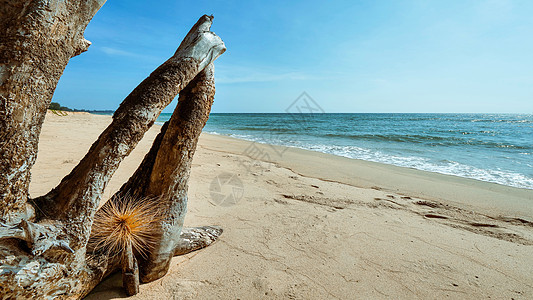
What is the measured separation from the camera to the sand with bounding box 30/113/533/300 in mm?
2486

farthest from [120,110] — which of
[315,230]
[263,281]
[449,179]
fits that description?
[449,179]

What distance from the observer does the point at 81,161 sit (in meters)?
2.03

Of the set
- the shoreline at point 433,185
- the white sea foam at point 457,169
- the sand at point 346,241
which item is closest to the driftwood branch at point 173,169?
the sand at point 346,241

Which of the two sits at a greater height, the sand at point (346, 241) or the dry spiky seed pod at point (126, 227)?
the dry spiky seed pod at point (126, 227)

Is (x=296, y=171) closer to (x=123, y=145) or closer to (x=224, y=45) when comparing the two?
(x=224, y=45)

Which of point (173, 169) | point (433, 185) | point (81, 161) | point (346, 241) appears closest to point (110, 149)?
point (81, 161)

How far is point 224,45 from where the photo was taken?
8.38 feet

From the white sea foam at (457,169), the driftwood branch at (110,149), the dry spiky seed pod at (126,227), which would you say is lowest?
→ the white sea foam at (457,169)

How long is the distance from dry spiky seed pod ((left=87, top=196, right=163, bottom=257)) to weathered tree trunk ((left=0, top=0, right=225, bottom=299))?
0.06m

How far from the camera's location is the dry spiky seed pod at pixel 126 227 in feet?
6.98

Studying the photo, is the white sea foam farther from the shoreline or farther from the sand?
the sand

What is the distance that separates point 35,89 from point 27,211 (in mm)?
790

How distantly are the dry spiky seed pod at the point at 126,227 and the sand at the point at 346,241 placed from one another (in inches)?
14.0

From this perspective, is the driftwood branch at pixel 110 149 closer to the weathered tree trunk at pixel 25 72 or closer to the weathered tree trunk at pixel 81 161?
the weathered tree trunk at pixel 81 161
